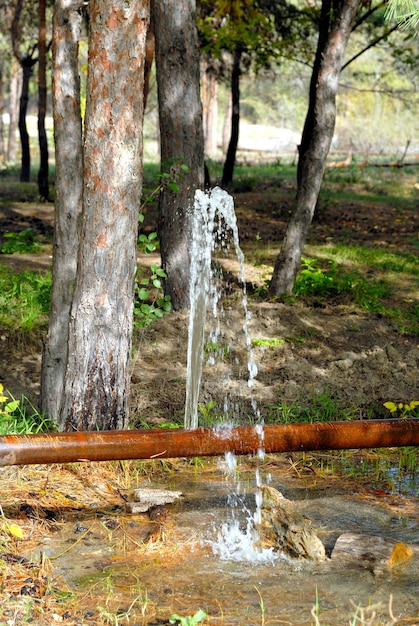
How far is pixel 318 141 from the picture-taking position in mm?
7508

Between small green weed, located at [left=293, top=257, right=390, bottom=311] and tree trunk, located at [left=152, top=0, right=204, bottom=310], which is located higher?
tree trunk, located at [left=152, top=0, right=204, bottom=310]

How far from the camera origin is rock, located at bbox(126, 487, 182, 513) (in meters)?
4.13

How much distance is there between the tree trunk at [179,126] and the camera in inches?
275

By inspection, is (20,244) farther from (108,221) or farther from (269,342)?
(108,221)

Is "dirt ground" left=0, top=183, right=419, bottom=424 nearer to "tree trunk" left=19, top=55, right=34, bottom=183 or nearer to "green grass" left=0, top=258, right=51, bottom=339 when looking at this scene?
"green grass" left=0, top=258, right=51, bottom=339

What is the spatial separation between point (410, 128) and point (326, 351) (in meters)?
29.5

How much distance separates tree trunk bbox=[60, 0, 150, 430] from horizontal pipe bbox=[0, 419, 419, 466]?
890 mm

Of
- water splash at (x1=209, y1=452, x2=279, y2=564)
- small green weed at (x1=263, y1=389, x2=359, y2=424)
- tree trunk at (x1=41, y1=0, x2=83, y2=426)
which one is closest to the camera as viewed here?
water splash at (x1=209, y1=452, x2=279, y2=564)

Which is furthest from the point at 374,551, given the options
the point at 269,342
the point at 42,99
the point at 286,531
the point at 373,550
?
the point at 42,99

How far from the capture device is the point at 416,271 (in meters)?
9.16

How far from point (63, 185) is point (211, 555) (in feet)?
7.92

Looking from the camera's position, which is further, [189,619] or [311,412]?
[311,412]

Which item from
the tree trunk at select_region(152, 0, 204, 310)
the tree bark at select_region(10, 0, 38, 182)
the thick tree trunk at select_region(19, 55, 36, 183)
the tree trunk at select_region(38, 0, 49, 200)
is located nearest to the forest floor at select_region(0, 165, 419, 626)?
the tree trunk at select_region(152, 0, 204, 310)

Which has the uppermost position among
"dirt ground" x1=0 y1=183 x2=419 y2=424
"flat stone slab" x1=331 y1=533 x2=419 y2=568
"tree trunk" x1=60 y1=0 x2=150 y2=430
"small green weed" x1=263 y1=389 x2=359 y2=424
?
"tree trunk" x1=60 y1=0 x2=150 y2=430
